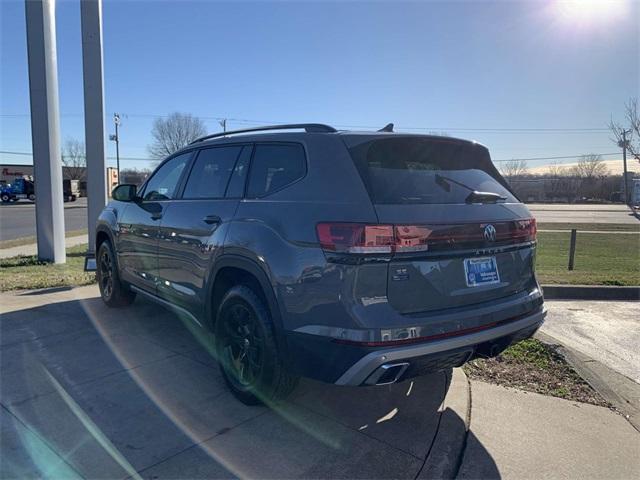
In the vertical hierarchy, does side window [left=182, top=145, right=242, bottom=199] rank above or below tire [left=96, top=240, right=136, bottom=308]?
above

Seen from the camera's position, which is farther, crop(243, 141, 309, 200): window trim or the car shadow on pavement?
crop(243, 141, 309, 200): window trim

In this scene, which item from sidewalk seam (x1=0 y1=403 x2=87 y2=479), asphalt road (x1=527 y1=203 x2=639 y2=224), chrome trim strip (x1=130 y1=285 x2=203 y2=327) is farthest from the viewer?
asphalt road (x1=527 y1=203 x2=639 y2=224)

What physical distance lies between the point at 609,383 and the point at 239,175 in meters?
3.34

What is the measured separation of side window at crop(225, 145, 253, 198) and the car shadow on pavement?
1456 millimetres

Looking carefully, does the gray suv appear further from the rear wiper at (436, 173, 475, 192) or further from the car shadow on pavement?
the car shadow on pavement

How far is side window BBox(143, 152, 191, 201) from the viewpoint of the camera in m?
4.42

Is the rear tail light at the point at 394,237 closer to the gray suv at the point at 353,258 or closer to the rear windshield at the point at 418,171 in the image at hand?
the gray suv at the point at 353,258

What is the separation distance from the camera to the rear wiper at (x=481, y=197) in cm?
296

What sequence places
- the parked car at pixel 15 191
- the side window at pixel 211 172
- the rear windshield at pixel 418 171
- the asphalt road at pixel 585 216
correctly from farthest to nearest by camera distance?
the parked car at pixel 15 191
the asphalt road at pixel 585 216
the side window at pixel 211 172
the rear windshield at pixel 418 171

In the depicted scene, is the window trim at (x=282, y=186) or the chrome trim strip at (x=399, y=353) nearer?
the chrome trim strip at (x=399, y=353)

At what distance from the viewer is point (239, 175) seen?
11.7ft

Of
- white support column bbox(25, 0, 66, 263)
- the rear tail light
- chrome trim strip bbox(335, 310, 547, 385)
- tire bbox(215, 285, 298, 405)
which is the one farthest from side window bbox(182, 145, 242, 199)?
white support column bbox(25, 0, 66, 263)

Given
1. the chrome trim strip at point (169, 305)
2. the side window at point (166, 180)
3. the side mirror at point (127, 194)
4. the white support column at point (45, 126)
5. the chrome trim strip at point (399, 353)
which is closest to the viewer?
the chrome trim strip at point (399, 353)

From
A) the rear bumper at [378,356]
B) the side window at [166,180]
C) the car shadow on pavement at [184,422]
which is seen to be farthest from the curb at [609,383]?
the side window at [166,180]
